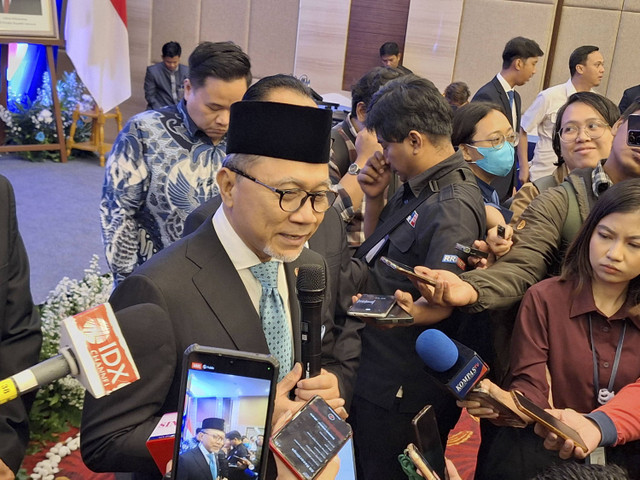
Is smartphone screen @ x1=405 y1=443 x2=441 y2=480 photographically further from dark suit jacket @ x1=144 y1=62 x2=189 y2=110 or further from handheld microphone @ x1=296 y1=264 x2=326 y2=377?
dark suit jacket @ x1=144 y1=62 x2=189 y2=110

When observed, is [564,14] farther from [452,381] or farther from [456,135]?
[452,381]

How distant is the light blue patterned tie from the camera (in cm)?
142

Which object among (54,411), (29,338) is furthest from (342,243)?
(54,411)

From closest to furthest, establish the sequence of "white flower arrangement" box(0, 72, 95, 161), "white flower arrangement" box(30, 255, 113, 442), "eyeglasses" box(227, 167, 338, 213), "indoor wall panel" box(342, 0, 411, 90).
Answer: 1. "eyeglasses" box(227, 167, 338, 213)
2. "white flower arrangement" box(30, 255, 113, 442)
3. "indoor wall panel" box(342, 0, 411, 90)
4. "white flower arrangement" box(0, 72, 95, 161)

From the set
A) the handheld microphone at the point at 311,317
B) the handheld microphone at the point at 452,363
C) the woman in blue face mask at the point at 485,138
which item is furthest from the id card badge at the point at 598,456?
the woman in blue face mask at the point at 485,138

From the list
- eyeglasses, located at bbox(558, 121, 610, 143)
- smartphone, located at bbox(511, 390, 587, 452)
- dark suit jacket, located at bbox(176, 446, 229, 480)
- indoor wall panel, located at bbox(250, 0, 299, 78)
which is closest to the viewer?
dark suit jacket, located at bbox(176, 446, 229, 480)

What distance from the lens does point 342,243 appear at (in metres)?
2.05

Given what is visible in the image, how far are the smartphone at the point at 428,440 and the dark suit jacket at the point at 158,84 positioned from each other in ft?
23.3

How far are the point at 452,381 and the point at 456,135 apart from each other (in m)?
1.37

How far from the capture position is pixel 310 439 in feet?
3.54

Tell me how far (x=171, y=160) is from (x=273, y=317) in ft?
3.83

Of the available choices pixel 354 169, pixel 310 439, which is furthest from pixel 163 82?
pixel 310 439

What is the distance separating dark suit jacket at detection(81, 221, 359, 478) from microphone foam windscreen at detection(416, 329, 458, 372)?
415 mm

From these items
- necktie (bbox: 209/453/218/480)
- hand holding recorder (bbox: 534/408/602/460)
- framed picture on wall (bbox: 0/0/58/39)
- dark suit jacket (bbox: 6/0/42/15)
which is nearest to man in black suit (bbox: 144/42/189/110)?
framed picture on wall (bbox: 0/0/58/39)
